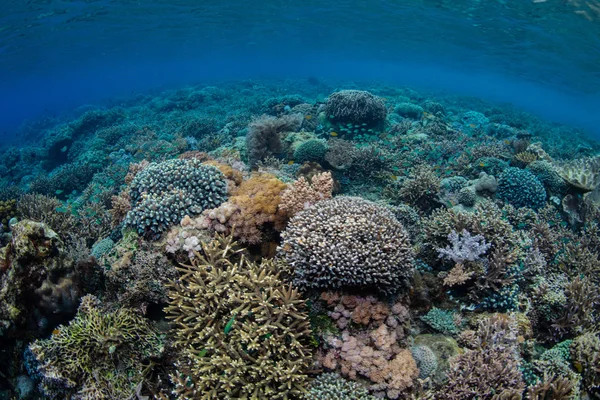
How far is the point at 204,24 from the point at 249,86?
587 inches

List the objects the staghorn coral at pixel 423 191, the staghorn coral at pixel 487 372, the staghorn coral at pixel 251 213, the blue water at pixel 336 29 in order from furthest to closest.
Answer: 1. the blue water at pixel 336 29
2. the staghorn coral at pixel 423 191
3. the staghorn coral at pixel 251 213
4. the staghorn coral at pixel 487 372

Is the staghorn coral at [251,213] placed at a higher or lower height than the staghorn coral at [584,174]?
higher

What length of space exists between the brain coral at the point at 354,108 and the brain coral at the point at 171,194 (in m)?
8.24

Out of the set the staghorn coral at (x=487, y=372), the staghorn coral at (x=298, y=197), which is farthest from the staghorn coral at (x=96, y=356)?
the staghorn coral at (x=487, y=372)

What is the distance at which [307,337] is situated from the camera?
4402 mm

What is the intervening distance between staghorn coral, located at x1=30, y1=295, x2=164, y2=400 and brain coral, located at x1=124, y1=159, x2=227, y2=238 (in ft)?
5.41

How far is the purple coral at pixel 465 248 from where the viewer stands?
5.54 meters

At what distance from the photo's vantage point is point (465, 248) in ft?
18.4

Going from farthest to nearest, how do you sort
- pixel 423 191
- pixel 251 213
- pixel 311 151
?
pixel 311 151 < pixel 423 191 < pixel 251 213

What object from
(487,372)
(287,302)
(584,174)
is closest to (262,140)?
(287,302)

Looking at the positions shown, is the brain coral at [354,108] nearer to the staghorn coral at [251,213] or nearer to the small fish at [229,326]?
the staghorn coral at [251,213]

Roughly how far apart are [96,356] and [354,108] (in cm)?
1214

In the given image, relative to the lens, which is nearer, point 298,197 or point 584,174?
point 298,197

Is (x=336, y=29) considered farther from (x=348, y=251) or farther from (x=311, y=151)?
(x=348, y=251)
